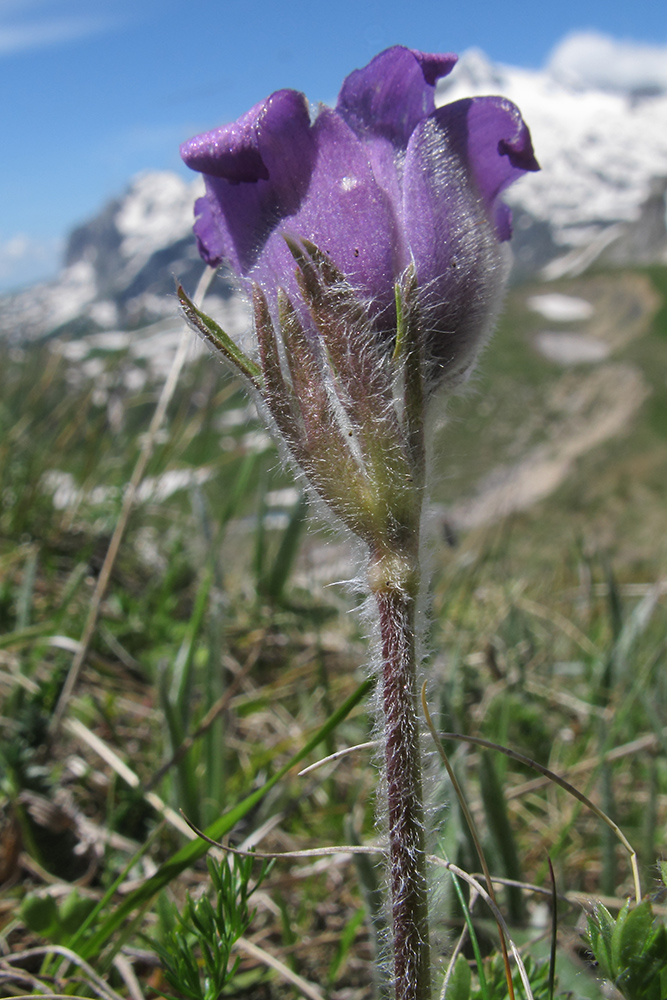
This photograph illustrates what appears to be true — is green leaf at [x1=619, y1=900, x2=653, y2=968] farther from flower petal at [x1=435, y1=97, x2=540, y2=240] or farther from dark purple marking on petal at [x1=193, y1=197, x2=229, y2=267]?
dark purple marking on petal at [x1=193, y1=197, x2=229, y2=267]

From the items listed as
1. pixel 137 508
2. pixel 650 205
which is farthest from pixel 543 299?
pixel 137 508

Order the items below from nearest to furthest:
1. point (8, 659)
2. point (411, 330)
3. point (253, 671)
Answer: point (411, 330)
point (8, 659)
point (253, 671)

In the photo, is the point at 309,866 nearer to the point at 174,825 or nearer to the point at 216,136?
the point at 174,825

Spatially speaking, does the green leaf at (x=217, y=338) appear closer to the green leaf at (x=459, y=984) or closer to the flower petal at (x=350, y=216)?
the flower petal at (x=350, y=216)

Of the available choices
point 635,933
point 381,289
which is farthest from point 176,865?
point 381,289

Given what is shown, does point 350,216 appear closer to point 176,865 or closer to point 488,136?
→ point 488,136

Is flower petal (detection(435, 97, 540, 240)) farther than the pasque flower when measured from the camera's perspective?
Yes

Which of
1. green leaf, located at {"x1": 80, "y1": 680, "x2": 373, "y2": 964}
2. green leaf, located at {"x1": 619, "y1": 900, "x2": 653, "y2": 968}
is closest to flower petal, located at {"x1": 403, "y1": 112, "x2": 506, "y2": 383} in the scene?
green leaf, located at {"x1": 80, "y1": 680, "x2": 373, "y2": 964}
